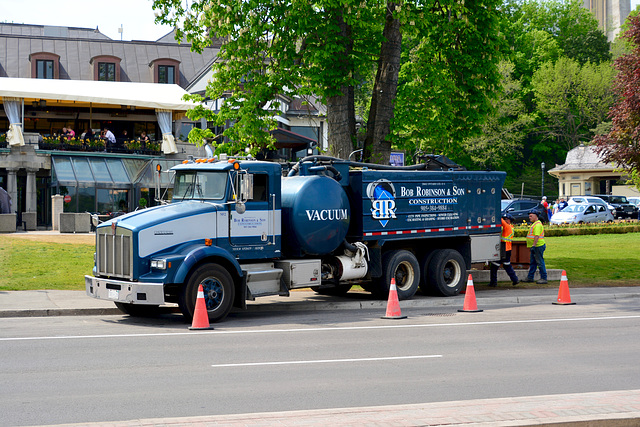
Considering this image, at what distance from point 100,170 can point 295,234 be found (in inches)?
1112

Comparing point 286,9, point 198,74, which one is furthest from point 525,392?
point 198,74

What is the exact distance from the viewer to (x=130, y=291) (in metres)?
13.5

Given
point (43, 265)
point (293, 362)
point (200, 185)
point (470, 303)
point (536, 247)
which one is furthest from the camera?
point (43, 265)

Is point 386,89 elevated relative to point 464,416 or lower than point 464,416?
elevated

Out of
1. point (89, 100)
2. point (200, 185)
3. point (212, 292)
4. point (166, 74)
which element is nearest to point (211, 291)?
point (212, 292)

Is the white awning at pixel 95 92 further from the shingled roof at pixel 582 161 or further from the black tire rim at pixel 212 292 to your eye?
the shingled roof at pixel 582 161

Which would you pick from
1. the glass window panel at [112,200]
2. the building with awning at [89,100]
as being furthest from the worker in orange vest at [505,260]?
the building with awning at [89,100]

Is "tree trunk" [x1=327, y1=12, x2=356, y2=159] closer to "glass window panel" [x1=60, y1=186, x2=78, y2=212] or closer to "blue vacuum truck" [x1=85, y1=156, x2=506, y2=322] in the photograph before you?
"blue vacuum truck" [x1=85, y1=156, x2=506, y2=322]

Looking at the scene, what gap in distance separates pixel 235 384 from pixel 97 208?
3333 centimetres

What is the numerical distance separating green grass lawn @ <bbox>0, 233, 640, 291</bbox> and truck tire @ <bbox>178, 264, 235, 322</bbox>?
235 inches

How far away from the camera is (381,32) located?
22.8 meters

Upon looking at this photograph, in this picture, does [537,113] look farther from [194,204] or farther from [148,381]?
[148,381]

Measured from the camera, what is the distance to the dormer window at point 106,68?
50.9 m

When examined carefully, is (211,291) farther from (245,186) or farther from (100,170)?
(100,170)
